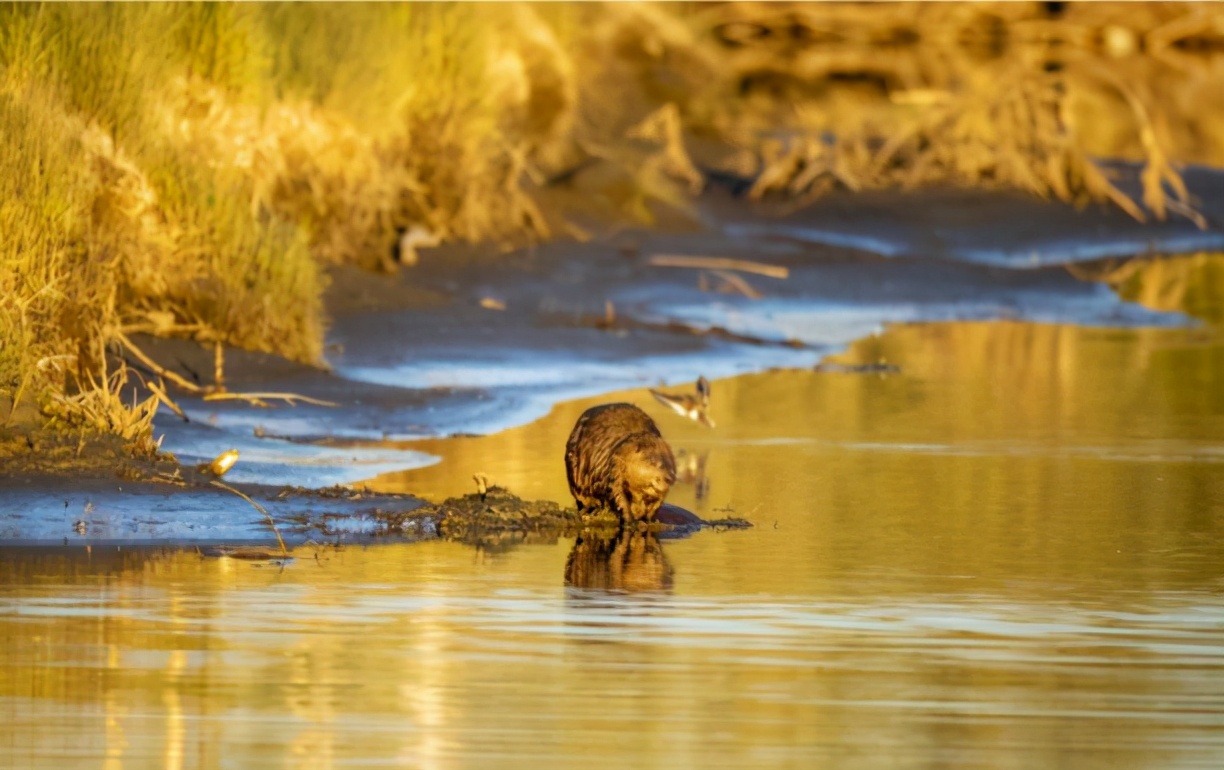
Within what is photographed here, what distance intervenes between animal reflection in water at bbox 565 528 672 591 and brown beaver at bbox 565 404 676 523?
0.13 meters

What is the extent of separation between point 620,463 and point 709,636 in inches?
95.5

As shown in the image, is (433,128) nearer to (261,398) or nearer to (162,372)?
(261,398)

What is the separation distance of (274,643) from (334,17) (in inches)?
481

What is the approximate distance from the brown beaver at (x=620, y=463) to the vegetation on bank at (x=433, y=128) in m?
1.64

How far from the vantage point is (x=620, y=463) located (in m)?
9.84

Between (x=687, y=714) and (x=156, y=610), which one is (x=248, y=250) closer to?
(x=156, y=610)

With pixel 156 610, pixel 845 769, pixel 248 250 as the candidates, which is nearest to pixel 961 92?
pixel 248 250

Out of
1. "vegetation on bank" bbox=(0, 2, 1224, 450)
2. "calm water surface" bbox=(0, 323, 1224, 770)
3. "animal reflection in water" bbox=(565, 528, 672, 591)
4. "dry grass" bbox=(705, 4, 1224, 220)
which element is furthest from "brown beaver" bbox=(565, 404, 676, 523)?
"dry grass" bbox=(705, 4, 1224, 220)

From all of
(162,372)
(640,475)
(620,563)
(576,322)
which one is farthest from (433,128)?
(620,563)

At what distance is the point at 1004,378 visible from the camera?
16.6 m

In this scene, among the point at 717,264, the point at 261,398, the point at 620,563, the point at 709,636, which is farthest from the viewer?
the point at 717,264

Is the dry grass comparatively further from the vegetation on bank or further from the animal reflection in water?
the animal reflection in water

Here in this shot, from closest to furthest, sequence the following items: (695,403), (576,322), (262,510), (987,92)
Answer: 1. (262,510)
2. (695,403)
3. (576,322)
4. (987,92)

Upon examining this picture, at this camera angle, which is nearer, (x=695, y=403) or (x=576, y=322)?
(x=695, y=403)
